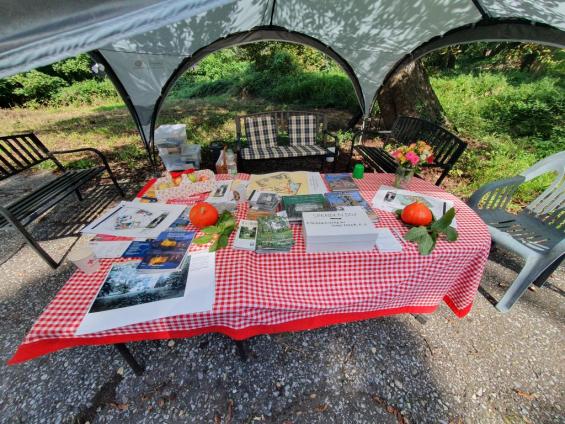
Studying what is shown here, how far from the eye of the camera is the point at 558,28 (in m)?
2.87

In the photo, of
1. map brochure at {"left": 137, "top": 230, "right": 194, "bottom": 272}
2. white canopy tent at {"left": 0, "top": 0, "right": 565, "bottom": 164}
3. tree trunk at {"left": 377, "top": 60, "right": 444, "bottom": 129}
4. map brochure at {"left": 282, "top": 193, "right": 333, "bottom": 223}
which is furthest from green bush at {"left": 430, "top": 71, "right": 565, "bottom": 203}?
map brochure at {"left": 137, "top": 230, "right": 194, "bottom": 272}

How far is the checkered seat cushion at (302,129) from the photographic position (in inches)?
170

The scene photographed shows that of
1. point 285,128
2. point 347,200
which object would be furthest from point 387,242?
point 285,128

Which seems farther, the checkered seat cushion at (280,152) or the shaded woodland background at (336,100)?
the shaded woodland background at (336,100)

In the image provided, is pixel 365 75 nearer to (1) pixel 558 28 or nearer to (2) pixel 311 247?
(1) pixel 558 28

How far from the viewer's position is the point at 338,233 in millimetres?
1343

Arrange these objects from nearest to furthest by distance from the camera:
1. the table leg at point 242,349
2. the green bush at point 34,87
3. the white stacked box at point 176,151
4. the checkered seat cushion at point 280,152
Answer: the table leg at point 242,349, the checkered seat cushion at point 280,152, the white stacked box at point 176,151, the green bush at point 34,87

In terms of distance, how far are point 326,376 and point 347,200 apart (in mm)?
1301

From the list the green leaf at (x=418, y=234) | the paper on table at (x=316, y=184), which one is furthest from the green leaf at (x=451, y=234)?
the paper on table at (x=316, y=184)

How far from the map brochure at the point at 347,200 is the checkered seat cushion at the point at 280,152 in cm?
224

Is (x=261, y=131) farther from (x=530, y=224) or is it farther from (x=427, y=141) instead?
(x=530, y=224)

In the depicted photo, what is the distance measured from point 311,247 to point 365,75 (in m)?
4.83

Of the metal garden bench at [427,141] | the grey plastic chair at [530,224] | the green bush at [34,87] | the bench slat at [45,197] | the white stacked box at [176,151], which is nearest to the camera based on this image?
the grey plastic chair at [530,224]

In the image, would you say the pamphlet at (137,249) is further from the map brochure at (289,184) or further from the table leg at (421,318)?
the table leg at (421,318)
